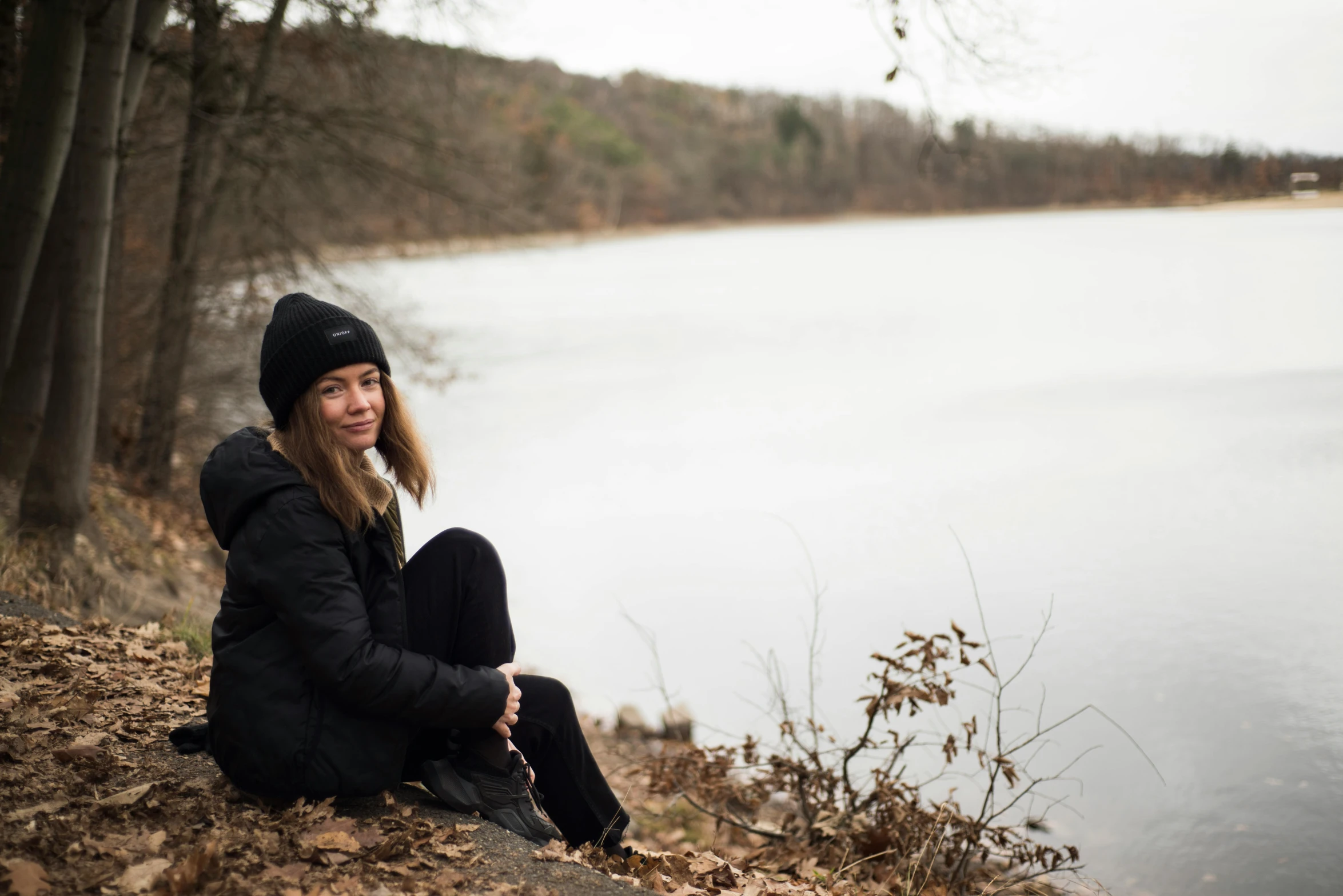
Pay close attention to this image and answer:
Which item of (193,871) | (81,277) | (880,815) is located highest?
(81,277)

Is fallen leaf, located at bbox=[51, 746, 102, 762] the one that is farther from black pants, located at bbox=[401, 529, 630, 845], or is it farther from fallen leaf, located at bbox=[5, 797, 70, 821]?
black pants, located at bbox=[401, 529, 630, 845]

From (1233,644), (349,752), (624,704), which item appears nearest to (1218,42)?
(1233,644)

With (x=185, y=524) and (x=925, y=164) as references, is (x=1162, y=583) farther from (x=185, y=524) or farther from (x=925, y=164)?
(x=185, y=524)

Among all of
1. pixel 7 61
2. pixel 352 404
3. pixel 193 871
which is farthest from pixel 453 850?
pixel 7 61

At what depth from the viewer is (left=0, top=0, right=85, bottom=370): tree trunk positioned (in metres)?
4.98

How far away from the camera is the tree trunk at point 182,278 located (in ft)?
27.2

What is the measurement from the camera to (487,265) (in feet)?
109

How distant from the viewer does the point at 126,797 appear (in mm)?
2504

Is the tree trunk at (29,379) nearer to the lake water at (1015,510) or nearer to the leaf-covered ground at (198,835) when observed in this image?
the leaf-covered ground at (198,835)

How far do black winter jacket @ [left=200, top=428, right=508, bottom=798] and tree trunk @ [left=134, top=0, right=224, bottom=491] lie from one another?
6.83 metres

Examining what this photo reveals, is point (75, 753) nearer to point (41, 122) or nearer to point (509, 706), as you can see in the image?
point (509, 706)

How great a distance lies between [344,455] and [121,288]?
26.9 feet

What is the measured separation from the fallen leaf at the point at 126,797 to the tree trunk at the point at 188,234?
670 cm

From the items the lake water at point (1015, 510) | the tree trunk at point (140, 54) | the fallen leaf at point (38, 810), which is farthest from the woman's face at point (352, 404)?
the tree trunk at point (140, 54)
